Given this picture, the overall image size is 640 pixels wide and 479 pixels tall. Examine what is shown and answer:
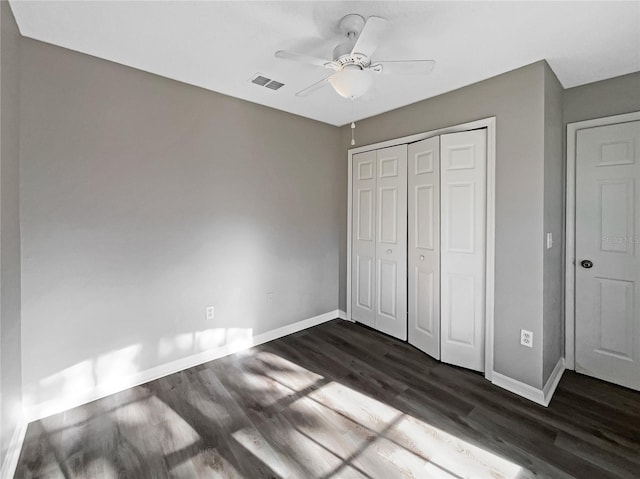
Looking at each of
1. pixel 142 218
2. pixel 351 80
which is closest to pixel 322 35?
pixel 351 80

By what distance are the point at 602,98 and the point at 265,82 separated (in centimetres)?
272

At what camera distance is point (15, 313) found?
1737mm

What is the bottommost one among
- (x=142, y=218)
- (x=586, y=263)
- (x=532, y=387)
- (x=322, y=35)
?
(x=532, y=387)

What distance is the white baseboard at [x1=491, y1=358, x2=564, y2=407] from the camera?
85.0 inches

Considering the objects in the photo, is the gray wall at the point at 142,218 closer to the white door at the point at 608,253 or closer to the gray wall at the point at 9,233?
the gray wall at the point at 9,233

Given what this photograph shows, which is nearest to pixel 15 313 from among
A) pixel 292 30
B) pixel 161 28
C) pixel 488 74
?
pixel 161 28

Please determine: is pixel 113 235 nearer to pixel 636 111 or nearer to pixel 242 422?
pixel 242 422

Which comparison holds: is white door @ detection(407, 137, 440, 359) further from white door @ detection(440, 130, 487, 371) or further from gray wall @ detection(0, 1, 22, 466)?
gray wall @ detection(0, 1, 22, 466)

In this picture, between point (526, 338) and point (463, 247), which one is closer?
point (526, 338)

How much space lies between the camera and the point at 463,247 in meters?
2.58

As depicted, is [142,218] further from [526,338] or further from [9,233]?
[526,338]

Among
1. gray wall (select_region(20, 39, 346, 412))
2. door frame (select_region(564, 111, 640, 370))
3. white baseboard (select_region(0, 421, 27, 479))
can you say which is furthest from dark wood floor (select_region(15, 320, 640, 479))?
gray wall (select_region(20, 39, 346, 412))

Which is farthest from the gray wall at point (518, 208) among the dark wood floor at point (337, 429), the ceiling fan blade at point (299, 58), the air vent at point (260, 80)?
the air vent at point (260, 80)

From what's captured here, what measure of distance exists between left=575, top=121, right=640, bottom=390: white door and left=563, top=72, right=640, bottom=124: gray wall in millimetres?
131
